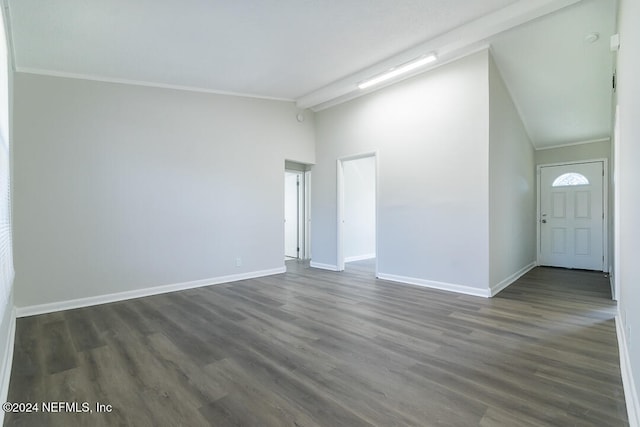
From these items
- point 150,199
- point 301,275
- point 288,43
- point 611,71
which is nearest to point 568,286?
point 611,71

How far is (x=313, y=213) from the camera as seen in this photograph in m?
5.96

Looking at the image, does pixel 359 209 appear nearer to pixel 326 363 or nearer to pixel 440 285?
pixel 440 285

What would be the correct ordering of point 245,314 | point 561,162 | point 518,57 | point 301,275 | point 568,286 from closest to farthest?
point 245,314, point 518,57, point 568,286, point 301,275, point 561,162

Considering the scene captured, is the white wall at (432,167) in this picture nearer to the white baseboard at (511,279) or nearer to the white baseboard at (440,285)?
the white baseboard at (440,285)

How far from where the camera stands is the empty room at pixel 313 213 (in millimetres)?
1768

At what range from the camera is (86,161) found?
3.47m

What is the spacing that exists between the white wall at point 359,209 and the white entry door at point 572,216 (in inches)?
145

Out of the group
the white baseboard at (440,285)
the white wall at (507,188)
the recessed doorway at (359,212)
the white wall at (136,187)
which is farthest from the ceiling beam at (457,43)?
the white baseboard at (440,285)

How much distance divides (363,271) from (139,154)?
13.2 ft

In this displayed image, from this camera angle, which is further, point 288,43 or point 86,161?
point 86,161

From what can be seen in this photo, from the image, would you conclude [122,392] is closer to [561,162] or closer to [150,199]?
[150,199]

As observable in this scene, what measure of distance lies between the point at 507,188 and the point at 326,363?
12.8ft

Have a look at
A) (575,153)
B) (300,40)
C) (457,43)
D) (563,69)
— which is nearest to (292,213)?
(300,40)

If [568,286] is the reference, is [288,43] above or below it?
above
